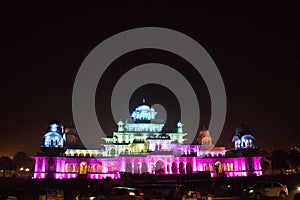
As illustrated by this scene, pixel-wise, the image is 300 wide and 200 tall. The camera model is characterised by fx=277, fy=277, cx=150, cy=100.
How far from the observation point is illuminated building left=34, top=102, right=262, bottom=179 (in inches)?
2008

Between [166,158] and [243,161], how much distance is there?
15.3m

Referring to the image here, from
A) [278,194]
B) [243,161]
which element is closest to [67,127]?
[243,161]

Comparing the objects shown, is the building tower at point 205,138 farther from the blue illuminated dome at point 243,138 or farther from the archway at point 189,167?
the archway at point 189,167

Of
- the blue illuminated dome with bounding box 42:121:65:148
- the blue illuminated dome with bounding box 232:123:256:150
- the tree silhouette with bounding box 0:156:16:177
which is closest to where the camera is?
the blue illuminated dome with bounding box 42:121:65:148

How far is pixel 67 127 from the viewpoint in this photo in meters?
75.7

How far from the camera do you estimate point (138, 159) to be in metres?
53.3

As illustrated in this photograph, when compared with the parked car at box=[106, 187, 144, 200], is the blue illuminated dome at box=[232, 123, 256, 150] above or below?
above

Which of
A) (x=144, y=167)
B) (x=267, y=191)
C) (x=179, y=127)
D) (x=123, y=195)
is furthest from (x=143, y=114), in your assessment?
(x=123, y=195)

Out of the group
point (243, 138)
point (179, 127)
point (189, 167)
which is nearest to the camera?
point (189, 167)

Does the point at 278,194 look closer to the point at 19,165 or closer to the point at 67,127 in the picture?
the point at 67,127

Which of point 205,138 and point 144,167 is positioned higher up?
point 205,138

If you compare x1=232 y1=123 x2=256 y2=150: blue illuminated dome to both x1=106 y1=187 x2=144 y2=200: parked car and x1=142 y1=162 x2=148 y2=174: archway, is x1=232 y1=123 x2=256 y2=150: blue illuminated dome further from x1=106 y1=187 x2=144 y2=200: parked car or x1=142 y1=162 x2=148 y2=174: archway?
x1=106 y1=187 x2=144 y2=200: parked car

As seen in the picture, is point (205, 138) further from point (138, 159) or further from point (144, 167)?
point (138, 159)

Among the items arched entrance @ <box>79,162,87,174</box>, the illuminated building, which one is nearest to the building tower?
the illuminated building
